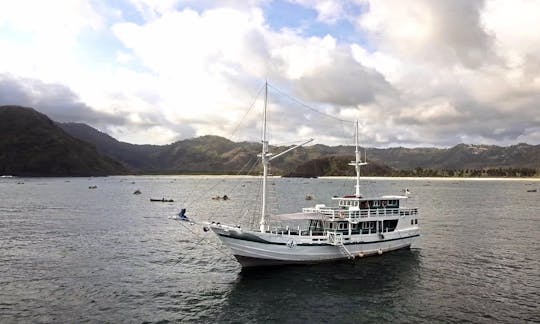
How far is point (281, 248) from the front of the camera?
45.9 meters

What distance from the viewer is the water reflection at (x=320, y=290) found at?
34125 mm

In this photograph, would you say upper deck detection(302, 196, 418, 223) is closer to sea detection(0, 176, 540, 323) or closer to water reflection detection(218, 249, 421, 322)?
sea detection(0, 176, 540, 323)

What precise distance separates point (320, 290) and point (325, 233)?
11463 mm

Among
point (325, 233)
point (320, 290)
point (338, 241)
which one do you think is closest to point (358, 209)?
point (325, 233)

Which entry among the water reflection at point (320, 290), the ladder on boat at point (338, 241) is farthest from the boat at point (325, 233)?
the water reflection at point (320, 290)

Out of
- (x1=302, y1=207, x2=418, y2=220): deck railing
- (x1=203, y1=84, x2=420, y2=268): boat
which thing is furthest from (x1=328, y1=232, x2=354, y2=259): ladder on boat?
(x1=302, y1=207, x2=418, y2=220): deck railing

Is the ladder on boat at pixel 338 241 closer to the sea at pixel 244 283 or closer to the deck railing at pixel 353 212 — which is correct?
the sea at pixel 244 283

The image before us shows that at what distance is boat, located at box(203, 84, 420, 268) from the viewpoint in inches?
1764

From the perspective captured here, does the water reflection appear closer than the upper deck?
Yes

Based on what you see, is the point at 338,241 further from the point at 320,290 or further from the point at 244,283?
the point at 244,283

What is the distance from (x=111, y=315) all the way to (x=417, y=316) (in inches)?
962

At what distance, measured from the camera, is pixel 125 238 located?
6831 centimetres

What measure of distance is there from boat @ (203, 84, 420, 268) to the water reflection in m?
1.47

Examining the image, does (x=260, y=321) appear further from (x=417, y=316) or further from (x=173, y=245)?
(x=173, y=245)
